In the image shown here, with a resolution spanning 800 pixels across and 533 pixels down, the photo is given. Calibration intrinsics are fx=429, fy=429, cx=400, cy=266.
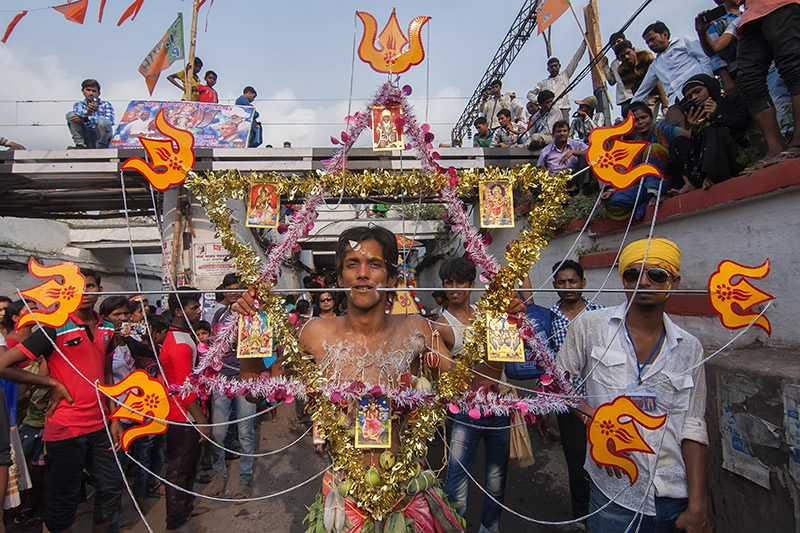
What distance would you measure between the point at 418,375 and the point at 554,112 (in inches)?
252

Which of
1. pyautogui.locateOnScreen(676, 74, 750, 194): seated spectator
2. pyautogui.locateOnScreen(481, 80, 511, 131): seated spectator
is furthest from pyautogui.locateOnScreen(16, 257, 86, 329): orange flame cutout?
pyautogui.locateOnScreen(481, 80, 511, 131): seated spectator

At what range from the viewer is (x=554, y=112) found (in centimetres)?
738

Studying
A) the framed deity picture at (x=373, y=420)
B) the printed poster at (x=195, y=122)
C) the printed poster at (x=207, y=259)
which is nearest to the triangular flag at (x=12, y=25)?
the printed poster at (x=195, y=122)

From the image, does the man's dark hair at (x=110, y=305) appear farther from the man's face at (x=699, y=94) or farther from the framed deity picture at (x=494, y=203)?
the man's face at (x=699, y=94)

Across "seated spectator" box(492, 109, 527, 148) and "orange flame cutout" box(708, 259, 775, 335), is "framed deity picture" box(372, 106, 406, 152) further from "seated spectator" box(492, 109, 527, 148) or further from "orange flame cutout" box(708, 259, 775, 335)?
"seated spectator" box(492, 109, 527, 148)

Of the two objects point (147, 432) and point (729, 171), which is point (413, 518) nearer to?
point (147, 432)

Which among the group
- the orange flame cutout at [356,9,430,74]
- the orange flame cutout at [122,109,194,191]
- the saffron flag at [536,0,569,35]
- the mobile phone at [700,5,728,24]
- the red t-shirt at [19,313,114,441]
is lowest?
the red t-shirt at [19,313,114,441]

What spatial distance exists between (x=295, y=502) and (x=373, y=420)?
2886mm

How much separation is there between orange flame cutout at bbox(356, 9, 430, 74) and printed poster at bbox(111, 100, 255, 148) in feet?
17.6

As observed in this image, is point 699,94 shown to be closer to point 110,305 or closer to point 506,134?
point 506,134

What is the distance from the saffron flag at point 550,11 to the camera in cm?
687

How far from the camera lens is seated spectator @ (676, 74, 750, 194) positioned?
11.0 ft

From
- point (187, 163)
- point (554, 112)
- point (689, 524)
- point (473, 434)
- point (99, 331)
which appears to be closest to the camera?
point (689, 524)

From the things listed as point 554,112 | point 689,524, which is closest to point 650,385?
point 689,524
